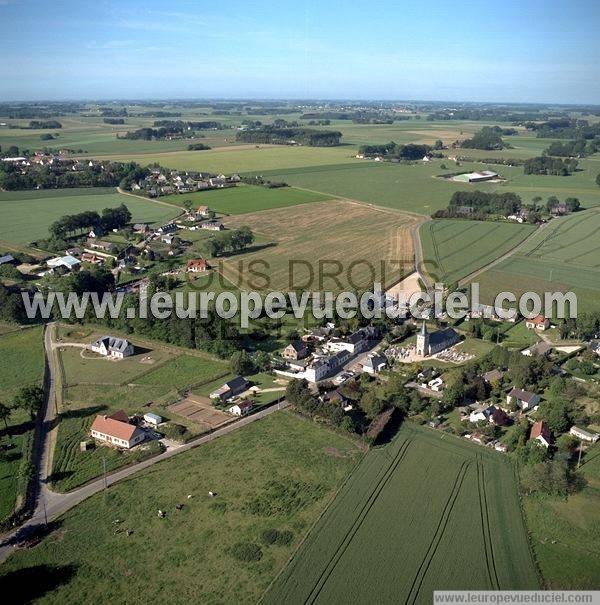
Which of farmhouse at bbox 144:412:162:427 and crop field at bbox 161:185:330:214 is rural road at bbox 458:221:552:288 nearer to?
farmhouse at bbox 144:412:162:427

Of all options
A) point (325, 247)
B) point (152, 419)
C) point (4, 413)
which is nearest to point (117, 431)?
point (152, 419)

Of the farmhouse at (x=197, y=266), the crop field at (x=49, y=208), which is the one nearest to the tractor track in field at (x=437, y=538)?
the farmhouse at (x=197, y=266)

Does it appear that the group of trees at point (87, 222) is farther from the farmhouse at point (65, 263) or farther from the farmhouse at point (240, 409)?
the farmhouse at point (240, 409)

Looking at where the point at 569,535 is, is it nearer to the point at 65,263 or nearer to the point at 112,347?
the point at 112,347

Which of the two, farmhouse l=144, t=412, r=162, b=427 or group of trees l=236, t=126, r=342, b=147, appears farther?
group of trees l=236, t=126, r=342, b=147

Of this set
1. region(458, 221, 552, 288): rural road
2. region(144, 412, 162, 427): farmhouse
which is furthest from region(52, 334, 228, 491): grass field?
region(458, 221, 552, 288): rural road

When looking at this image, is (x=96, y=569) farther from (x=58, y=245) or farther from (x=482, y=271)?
(x=58, y=245)
